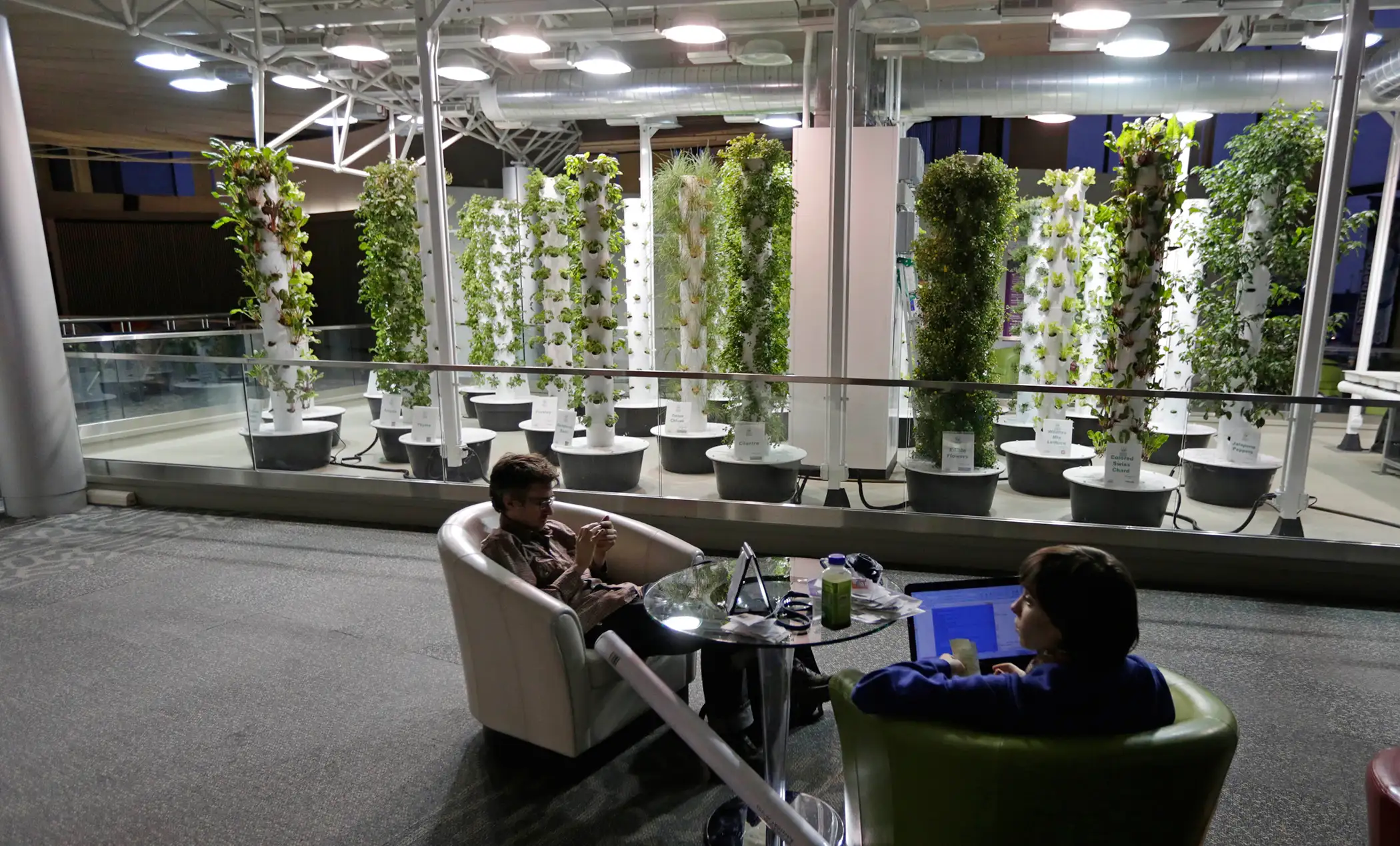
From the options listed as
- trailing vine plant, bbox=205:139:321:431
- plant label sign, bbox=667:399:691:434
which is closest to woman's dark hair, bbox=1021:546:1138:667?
plant label sign, bbox=667:399:691:434

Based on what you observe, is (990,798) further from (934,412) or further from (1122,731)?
(934,412)

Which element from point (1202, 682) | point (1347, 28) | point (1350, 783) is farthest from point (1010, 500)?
point (1347, 28)

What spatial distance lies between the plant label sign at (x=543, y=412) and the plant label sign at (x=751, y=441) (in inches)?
55.8

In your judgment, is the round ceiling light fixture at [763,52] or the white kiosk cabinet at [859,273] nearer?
the white kiosk cabinet at [859,273]

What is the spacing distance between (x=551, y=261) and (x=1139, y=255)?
5.08 metres

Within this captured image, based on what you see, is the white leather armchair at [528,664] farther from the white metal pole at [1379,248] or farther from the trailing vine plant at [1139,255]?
the white metal pole at [1379,248]

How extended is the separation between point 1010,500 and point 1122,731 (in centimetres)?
345

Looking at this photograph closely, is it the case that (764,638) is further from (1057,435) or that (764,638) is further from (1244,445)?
(1244,445)

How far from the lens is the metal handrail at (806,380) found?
4.41 m

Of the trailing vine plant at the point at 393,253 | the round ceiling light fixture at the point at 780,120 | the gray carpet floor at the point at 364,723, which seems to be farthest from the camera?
the round ceiling light fixture at the point at 780,120

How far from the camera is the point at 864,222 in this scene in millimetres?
6270

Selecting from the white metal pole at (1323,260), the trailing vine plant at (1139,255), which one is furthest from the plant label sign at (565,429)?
the white metal pole at (1323,260)

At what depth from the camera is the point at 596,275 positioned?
6.24 metres

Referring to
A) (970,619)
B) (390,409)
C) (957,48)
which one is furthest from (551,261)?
(970,619)
